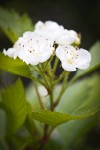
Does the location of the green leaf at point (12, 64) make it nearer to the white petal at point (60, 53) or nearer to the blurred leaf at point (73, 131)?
the white petal at point (60, 53)

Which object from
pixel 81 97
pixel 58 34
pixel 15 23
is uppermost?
pixel 15 23

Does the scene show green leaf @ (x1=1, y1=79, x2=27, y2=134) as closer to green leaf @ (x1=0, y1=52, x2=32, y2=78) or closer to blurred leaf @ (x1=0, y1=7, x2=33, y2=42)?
green leaf @ (x1=0, y1=52, x2=32, y2=78)

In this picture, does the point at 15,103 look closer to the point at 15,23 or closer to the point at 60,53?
the point at 60,53

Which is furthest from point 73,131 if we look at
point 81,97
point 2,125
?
point 2,125

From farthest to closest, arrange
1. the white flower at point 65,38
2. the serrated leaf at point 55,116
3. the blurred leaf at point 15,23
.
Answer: the blurred leaf at point 15,23, the white flower at point 65,38, the serrated leaf at point 55,116

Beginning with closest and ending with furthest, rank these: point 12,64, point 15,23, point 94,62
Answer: point 12,64 < point 94,62 < point 15,23

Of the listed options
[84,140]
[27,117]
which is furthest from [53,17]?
[27,117]

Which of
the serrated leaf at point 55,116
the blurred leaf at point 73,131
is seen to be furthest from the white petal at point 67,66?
the blurred leaf at point 73,131

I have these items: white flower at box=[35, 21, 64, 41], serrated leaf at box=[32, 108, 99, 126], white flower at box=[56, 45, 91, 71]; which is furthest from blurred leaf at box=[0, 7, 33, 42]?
serrated leaf at box=[32, 108, 99, 126]
